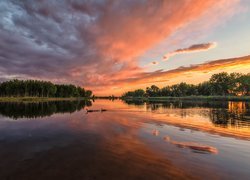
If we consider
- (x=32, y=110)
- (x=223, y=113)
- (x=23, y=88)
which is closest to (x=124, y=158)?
(x=223, y=113)

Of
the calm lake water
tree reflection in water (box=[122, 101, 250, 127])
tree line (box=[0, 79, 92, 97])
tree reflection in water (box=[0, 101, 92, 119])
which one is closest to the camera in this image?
the calm lake water

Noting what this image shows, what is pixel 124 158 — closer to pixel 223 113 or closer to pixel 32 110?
pixel 223 113

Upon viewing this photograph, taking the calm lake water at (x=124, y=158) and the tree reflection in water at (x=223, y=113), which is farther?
the tree reflection in water at (x=223, y=113)

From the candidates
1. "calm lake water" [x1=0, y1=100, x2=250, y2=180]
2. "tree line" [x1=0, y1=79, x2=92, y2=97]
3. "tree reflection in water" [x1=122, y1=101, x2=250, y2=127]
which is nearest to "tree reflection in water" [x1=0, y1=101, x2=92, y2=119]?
"calm lake water" [x1=0, y1=100, x2=250, y2=180]

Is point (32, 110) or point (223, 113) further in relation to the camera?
point (32, 110)

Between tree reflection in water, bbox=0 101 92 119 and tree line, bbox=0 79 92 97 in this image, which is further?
tree line, bbox=0 79 92 97

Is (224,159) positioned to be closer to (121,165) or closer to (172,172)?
(172,172)

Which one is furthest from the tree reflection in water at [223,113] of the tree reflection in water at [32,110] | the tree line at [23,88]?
the tree line at [23,88]

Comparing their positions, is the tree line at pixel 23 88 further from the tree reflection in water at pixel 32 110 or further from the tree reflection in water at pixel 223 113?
the tree reflection in water at pixel 223 113

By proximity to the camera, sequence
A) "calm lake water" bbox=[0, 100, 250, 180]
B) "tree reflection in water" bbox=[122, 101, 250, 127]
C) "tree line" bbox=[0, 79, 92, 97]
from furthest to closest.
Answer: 1. "tree line" bbox=[0, 79, 92, 97]
2. "tree reflection in water" bbox=[122, 101, 250, 127]
3. "calm lake water" bbox=[0, 100, 250, 180]

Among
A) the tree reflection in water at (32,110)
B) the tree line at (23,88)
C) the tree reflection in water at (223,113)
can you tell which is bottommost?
the tree reflection in water at (223,113)

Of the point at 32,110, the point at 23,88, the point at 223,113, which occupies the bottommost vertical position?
the point at 223,113

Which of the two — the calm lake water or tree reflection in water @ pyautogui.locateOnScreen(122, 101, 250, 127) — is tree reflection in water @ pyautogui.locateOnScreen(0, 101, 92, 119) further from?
tree reflection in water @ pyautogui.locateOnScreen(122, 101, 250, 127)

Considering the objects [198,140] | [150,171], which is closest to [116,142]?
[150,171]
